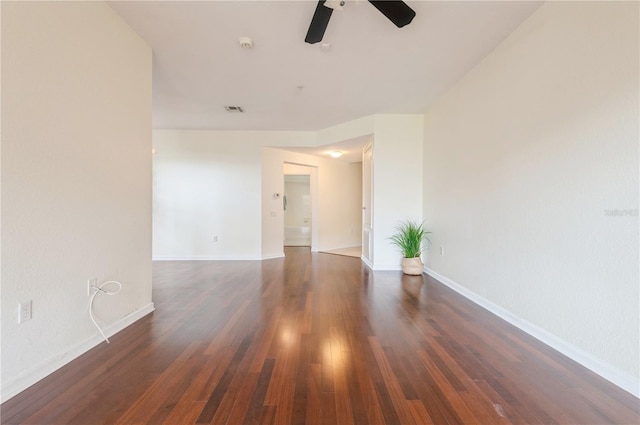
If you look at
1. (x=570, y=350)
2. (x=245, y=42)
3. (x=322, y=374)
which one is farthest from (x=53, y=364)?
(x=570, y=350)

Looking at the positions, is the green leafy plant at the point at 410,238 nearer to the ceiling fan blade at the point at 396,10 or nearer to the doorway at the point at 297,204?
the ceiling fan blade at the point at 396,10

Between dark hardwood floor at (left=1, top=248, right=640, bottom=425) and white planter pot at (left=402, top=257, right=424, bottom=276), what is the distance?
4.10 feet

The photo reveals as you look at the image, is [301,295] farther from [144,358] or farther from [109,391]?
[109,391]

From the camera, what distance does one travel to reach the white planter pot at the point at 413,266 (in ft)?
12.8

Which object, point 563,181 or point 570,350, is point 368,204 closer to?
point 563,181

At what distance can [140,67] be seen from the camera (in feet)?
7.66

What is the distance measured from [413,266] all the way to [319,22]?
10.8 ft

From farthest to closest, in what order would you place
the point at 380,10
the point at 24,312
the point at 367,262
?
the point at 367,262 < the point at 380,10 < the point at 24,312

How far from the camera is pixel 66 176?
1.65m

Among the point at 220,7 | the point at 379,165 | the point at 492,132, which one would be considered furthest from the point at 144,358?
the point at 379,165

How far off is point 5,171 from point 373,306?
109 inches

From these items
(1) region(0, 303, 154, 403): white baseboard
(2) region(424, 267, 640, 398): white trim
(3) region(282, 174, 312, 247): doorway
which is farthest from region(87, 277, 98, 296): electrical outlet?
(3) region(282, 174, 312, 247): doorway

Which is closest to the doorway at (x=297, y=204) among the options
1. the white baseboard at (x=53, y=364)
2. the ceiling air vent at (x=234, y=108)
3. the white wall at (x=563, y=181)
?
the ceiling air vent at (x=234, y=108)

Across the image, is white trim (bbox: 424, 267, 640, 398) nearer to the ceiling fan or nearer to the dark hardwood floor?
the dark hardwood floor
